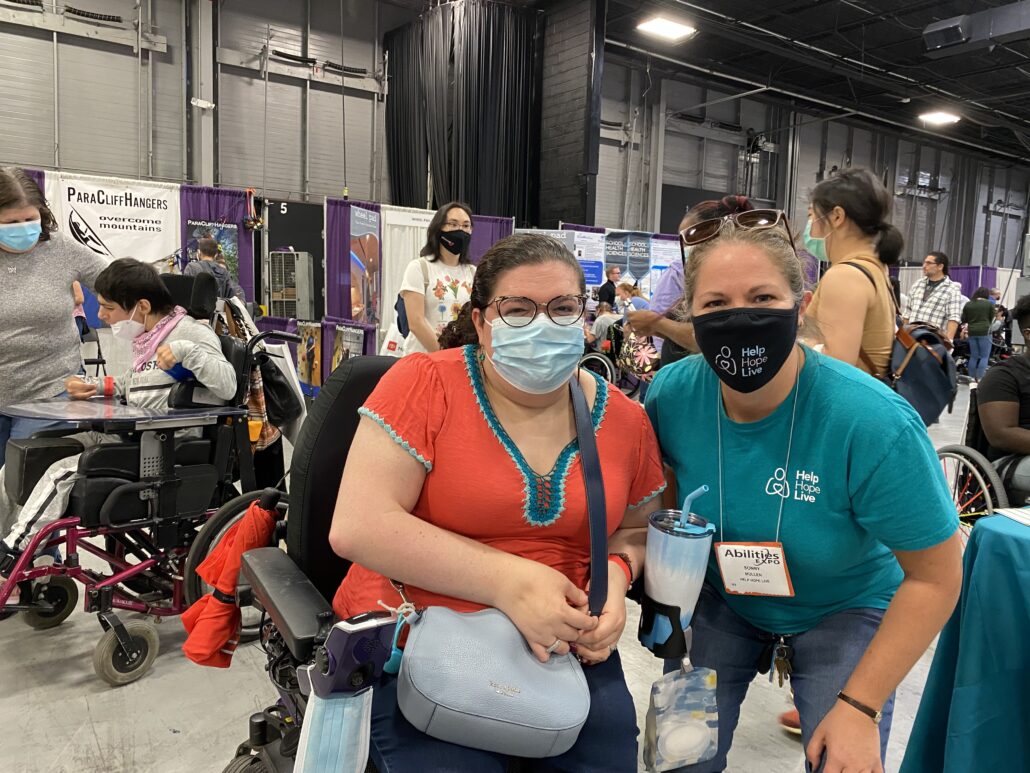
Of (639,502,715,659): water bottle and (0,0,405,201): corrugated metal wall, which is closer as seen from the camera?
(639,502,715,659): water bottle

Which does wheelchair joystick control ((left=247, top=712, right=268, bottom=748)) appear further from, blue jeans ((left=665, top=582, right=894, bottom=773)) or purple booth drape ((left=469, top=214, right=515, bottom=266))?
purple booth drape ((left=469, top=214, right=515, bottom=266))

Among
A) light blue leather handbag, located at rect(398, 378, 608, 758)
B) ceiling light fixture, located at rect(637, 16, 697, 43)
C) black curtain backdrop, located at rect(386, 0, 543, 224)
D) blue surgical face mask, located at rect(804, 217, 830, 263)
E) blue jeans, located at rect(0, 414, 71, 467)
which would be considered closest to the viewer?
light blue leather handbag, located at rect(398, 378, 608, 758)

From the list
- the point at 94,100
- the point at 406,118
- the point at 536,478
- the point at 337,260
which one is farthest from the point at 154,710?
the point at 406,118

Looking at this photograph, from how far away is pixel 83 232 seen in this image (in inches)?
282

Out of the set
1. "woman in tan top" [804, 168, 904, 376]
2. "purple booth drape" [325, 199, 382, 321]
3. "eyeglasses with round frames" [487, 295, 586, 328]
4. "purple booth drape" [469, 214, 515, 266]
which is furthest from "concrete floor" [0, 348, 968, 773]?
"purple booth drape" [469, 214, 515, 266]

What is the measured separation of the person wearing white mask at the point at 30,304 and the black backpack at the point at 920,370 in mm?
2566

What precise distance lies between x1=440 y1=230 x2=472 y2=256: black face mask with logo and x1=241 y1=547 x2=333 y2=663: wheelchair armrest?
1906 mm

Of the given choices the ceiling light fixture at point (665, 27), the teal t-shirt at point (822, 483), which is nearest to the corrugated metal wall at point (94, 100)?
the ceiling light fixture at point (665, 27)

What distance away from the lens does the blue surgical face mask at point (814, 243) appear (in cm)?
209

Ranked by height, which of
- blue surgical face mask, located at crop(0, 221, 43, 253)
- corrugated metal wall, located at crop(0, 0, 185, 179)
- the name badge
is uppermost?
corrugated metal wall, located at crop(0, 0, 185, 179)

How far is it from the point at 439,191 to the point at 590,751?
9246 millimetres

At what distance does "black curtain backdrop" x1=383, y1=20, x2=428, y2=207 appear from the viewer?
9844 mm

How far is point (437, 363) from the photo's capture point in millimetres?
1262

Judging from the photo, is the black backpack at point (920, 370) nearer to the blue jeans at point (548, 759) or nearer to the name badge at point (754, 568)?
the name badge at point (754, 568)
